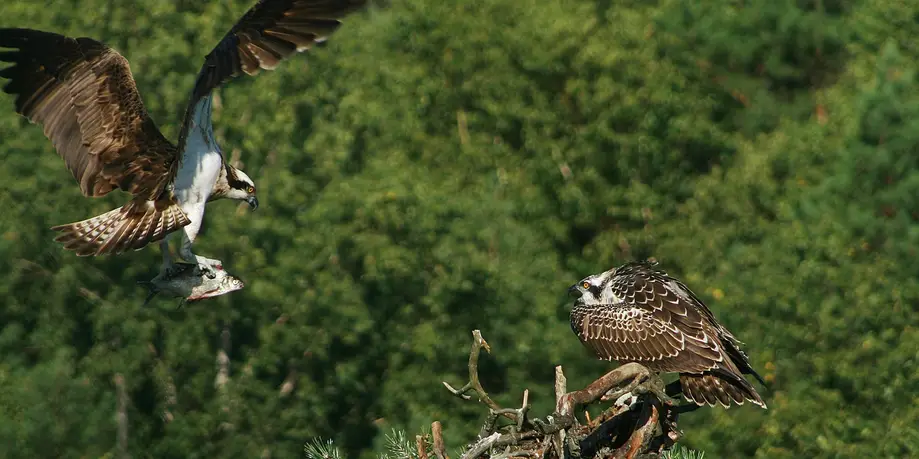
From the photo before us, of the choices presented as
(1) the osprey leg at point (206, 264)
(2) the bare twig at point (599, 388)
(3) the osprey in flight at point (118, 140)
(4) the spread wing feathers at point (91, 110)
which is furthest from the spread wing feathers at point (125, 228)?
(2) the bare twig at point (599, 388)

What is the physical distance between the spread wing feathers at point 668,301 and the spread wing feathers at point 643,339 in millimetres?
78

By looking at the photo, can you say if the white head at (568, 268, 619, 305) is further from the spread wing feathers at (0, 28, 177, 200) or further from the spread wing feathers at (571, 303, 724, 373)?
the spread wing feathers at (0, 28, 177, 200)

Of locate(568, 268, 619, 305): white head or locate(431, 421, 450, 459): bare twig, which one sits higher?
locate(431, 421, 450, 459): bare twig

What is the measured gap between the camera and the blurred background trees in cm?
2864

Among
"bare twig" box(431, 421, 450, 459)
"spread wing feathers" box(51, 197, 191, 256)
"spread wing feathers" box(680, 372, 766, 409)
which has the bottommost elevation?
"spread wing feathers" box(680, 372, 766, 409)

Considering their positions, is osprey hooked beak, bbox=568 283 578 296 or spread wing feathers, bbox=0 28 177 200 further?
osprey hooked beak, bbox=568 283 578 296

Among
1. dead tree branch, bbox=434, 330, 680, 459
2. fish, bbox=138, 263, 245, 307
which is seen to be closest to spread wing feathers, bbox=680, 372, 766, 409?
dead tree branch, bbox=434, 330, 680, 459

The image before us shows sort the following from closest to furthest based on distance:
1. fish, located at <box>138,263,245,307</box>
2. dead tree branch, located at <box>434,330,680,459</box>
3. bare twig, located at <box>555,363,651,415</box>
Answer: dead tree branch, located at <box>434,330,680,459</box>, bare twig, located at <box>555,363,651,415</box>, fish, located at <box>138,263,245,307</box>

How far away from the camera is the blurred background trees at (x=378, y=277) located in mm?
28641

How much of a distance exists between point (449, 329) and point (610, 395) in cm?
2074

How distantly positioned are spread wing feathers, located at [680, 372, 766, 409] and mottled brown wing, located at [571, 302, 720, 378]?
0.10 meters

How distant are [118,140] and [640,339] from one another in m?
4.84

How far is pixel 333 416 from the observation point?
1294 inches

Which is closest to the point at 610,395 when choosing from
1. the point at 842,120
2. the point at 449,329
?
the point at 449,329
